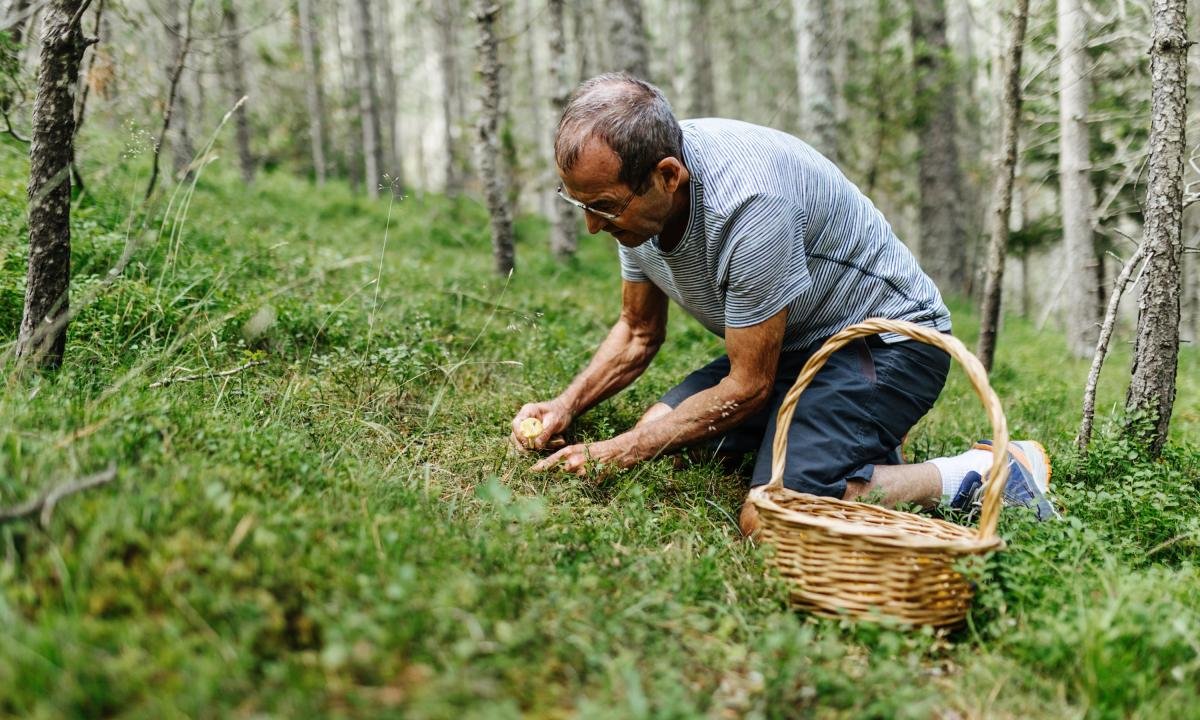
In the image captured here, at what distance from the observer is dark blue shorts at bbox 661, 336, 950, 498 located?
3.05 metres

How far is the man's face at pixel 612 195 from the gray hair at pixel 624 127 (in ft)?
0.08

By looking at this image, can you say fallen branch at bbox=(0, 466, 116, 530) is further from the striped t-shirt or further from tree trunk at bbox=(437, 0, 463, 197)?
tree trunk at bbox=(437, 0, 463, 197)

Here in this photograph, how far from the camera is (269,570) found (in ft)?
6.05

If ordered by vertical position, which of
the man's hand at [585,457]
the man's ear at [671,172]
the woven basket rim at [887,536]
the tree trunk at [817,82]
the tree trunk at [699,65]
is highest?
the tree trunk at [699,65]

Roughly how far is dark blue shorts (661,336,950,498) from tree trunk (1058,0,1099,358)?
518 centimetres

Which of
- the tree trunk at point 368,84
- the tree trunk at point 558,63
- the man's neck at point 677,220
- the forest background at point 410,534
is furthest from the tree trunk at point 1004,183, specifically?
the tree trunk at point 368,84

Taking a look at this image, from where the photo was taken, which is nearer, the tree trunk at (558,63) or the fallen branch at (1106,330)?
the fallen branch at (1106,330)

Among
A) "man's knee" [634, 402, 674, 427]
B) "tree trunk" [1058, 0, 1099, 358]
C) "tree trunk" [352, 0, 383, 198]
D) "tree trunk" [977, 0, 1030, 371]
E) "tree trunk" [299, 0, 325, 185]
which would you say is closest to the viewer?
"man's knee" [634, 402, 674, 427]

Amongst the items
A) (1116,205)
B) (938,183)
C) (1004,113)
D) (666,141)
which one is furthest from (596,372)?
(1116,205)

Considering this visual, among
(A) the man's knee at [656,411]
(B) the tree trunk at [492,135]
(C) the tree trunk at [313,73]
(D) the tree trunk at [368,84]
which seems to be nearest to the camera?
(A) the man's knee at [656,411]

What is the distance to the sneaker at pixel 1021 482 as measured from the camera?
3.03 meters

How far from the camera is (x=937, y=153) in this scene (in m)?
9.98

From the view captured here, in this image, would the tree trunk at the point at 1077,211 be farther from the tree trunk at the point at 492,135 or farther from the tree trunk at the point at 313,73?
the tree trunk at the point at 313,73

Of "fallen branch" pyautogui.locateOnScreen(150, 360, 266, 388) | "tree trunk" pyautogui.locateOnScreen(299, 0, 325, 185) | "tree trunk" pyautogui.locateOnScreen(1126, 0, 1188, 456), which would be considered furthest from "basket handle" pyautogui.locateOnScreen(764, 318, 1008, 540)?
"tree trunk" pyautogui.locateOnScreen(299, 0, 325, 185)
